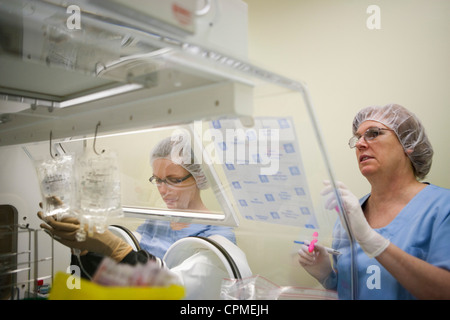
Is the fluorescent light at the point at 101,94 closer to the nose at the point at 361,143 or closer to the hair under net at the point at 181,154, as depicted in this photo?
the hair under net at the point at 181,154

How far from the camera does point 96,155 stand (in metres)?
1.08

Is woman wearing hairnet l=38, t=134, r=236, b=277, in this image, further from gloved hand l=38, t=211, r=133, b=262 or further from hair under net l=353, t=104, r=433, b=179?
hair under net l=353, t=104, r=433, b=179

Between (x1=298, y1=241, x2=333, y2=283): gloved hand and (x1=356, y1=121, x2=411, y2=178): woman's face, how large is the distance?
50 cm

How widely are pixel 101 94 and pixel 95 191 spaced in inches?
11.5

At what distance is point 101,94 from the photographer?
103 centimetres

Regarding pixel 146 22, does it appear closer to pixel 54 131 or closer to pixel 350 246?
pixel 54 131

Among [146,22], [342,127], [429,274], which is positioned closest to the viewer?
[146,22]

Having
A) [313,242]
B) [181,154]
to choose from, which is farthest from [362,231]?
[181,154]

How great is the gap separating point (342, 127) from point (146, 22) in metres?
1.74

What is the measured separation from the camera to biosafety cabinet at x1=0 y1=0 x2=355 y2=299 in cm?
73

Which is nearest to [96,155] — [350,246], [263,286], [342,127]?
[263,286]

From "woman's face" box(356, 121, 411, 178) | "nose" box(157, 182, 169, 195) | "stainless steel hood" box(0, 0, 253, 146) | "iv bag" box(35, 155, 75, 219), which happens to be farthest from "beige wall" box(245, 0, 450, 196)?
"iv bag" box(35, 155, 75, 219)

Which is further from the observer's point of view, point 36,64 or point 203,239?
point 203,239

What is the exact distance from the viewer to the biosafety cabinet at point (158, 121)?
73 centimetres
